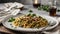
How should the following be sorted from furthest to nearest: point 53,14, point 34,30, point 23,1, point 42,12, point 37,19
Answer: point 23,1 → point 42,12 → point 53,14 → point 37,19 → point 34,30

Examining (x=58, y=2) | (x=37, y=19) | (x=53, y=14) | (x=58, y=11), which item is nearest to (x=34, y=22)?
(x=37, y=19)

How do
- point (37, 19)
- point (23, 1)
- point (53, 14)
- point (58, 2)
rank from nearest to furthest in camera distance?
point (37, 19) → point (53, 14) → point (58, 2) → point (23, 1)

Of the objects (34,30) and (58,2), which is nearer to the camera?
(34,30)

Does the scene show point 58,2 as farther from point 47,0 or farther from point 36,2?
point 36,2

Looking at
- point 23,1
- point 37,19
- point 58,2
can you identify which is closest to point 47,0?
point 58,2

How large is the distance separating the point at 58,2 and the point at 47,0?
12cm

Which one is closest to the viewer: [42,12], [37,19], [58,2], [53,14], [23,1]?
[37,19]

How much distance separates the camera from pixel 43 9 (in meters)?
1.55

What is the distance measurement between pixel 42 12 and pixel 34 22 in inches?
16.9

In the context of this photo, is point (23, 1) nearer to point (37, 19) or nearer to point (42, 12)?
point (42, 12)

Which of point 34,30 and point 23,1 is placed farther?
point 23,1

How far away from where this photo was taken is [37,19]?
3.67 ft

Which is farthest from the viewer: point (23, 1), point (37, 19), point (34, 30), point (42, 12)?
point (23, 1)

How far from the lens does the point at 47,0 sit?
186 cm
